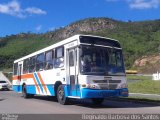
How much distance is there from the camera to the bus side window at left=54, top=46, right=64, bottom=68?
1905 cm

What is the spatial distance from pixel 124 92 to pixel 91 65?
6.57ft

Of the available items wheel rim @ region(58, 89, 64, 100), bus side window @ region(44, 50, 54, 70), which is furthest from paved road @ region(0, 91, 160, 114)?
bus side window @ region(44, 50, 54, 70)

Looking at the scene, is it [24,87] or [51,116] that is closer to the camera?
[51,116]

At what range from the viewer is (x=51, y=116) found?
549 inches

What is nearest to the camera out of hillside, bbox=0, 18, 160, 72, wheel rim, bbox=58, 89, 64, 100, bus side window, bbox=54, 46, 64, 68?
wheel rim, bbox=58, 89, 64, 100

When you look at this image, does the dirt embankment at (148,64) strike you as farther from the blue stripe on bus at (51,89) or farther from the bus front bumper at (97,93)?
the bus front bumper at (97,93)

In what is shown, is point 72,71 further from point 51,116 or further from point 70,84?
point 51,116

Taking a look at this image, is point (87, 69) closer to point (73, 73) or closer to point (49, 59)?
point (73, 73)

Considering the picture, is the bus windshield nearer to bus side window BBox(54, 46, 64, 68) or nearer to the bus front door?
the bus front door

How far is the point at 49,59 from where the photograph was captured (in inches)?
832

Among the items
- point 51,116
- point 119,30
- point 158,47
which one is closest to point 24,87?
point 51,116

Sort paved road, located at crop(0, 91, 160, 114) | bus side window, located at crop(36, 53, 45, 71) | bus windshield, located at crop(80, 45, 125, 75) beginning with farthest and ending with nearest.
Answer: bus side window, located at crop(36, 53, 45, 71) < bus windshield, located at crop(80, 45, 125, 75) < paved road, located at crop(0, 91, 160, 114)

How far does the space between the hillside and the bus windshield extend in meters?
66.8

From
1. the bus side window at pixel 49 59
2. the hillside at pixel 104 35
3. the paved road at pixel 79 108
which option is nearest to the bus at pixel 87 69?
the bus side window at pixel 49 59
